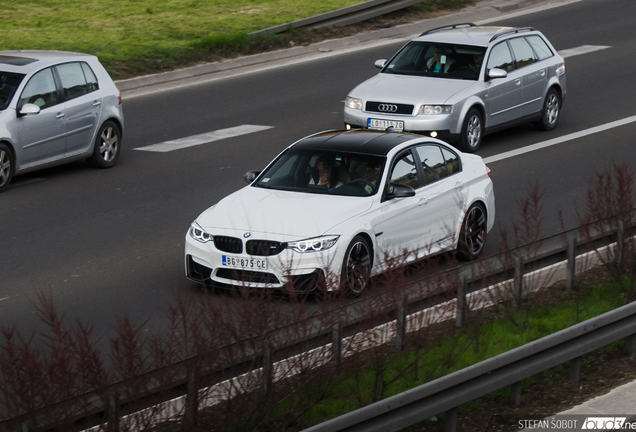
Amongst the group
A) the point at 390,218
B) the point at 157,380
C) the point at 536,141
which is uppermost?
the point at 157,380


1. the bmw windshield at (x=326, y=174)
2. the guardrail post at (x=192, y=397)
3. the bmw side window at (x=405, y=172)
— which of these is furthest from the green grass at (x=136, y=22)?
the guardrail post at (x=192, y=397)

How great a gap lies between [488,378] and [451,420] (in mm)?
412

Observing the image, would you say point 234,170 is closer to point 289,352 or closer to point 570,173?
point 570,173

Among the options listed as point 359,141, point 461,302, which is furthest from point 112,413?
point 359,141

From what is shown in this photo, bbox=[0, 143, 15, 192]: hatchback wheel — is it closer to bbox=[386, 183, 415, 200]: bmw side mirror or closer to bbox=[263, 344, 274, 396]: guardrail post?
bbox=[386, 183, 415, 200]: bmw side mirror

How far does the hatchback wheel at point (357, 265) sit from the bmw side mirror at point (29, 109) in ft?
20.6

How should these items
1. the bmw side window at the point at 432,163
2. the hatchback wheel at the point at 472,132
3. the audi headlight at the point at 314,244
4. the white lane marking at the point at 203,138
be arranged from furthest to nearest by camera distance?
1. the white lane marking at the point at 203,138
2. the hatchback wheel at the point at 472,132
3. the bmw side window at the point at 432,163
4. the audi headlight at the point at 314,244

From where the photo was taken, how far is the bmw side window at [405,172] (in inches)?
421

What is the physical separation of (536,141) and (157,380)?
41.4 feet

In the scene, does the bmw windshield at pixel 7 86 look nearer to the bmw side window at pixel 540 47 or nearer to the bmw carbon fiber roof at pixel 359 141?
the bmw carbon fiber roof at pixel 359 141

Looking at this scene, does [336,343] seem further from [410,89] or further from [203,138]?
[203,138]

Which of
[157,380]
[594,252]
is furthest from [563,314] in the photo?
[157,380]

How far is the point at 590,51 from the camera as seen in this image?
24953mm

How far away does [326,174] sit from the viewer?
10648 mm
